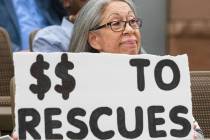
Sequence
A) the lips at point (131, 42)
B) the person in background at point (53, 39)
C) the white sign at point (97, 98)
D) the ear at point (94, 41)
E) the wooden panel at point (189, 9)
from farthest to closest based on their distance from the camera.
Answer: the wooden panel at point (189, 9) → the person in background at point (53, 39) → the ear at point (94, 41) → the lips at point (131, 42) → the white sign at point (97, 98)

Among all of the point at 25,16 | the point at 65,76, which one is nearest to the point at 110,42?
the point at 65,76

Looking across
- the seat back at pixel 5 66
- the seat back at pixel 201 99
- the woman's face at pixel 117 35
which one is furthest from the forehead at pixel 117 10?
the seat back at pixel 5 66

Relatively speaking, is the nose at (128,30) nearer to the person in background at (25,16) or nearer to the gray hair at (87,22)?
the gray hair at (87,22)

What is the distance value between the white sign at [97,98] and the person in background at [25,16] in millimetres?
3196

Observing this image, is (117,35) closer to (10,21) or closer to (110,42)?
(110,42)

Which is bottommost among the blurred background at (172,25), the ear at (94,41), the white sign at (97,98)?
the white sign at (97,98)

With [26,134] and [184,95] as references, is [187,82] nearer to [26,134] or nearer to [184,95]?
[184,95]

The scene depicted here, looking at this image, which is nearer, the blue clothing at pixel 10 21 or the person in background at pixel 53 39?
the person in background at pixel 53 39

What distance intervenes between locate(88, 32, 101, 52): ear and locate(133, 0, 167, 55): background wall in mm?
2578

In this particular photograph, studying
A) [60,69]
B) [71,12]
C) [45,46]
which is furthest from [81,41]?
[71,12]

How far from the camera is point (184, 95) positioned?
1980 millimetres

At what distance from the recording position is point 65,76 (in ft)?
6.38

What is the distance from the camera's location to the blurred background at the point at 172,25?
5234 mm

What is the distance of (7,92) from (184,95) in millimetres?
1530
